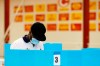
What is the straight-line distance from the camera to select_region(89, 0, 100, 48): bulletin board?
29.9 feet

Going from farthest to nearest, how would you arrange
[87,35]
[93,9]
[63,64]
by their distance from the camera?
[93,9], [87,35], [63,64]

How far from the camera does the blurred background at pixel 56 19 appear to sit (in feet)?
30.2

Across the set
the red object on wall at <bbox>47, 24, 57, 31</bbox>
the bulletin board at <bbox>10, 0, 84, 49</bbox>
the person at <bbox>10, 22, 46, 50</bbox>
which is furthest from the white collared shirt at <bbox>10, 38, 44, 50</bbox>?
the red object on wall at <bbox>47, 24, 57, 31</bbox>

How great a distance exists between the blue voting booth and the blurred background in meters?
5.72

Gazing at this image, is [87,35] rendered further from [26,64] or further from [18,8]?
[26,64]

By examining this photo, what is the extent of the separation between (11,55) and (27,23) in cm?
689

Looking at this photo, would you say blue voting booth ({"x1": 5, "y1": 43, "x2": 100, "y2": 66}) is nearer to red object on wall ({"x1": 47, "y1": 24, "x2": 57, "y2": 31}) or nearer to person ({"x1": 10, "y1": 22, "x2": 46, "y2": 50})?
person ({"x1": 10, "y1": 22, "x2": 46, "y2": 50})

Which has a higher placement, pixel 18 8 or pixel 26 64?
pixel 18 8

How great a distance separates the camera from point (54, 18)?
977 centimetres

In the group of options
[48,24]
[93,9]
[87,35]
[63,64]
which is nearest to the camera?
[63,64]

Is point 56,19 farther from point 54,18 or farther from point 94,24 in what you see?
point 94,24

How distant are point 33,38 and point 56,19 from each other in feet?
19.5

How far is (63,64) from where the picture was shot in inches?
124

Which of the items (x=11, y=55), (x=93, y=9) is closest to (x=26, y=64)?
(x=11, y=55)
